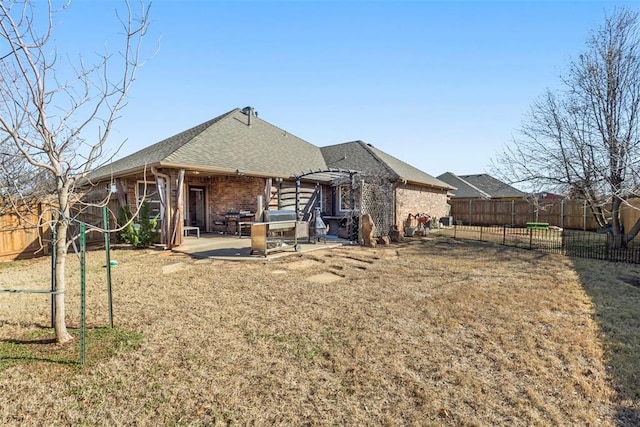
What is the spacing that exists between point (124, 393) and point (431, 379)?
2664 mm

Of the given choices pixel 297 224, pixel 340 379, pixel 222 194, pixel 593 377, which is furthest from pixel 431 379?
pixel 222 194

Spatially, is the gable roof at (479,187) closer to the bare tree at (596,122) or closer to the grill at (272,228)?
the bare tree at (596,122)

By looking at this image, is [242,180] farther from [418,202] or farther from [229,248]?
[418,202]

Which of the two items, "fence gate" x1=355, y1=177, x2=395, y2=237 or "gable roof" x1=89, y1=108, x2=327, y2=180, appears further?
"fence gate" x1=355, y1=177, x2=395, y2=237

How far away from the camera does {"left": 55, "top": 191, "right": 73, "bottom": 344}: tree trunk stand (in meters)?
3.28

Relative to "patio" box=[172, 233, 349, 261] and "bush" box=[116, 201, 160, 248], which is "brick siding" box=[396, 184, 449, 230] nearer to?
"patio" box=[172, 233, 349, 261]

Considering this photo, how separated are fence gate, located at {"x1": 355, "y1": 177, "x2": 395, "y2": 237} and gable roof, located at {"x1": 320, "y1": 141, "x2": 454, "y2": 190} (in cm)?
213

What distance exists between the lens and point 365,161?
17.7 meters

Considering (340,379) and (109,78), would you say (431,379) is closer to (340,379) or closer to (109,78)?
(340,379)

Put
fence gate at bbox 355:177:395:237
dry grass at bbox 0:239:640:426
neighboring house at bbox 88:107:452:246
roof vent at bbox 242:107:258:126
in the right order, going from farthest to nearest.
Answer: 1. roof vent at bbox 242:107:258:126
2. fence gate at bbox 355:177:395:237
3. neighboring house at bbox 88:107:452:246
4. dry grass at bbox 0:239:640:426

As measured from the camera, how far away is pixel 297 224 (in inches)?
370

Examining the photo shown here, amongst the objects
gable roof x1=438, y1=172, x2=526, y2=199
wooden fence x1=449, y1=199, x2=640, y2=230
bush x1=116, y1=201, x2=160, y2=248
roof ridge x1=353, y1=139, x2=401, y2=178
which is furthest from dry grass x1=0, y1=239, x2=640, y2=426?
gable roof x1=438, y1=172, x2=526, y2=199

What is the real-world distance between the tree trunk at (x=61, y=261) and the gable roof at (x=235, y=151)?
662 centimetres

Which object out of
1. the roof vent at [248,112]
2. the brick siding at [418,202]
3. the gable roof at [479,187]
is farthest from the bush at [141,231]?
the gable roof at [479,187]
